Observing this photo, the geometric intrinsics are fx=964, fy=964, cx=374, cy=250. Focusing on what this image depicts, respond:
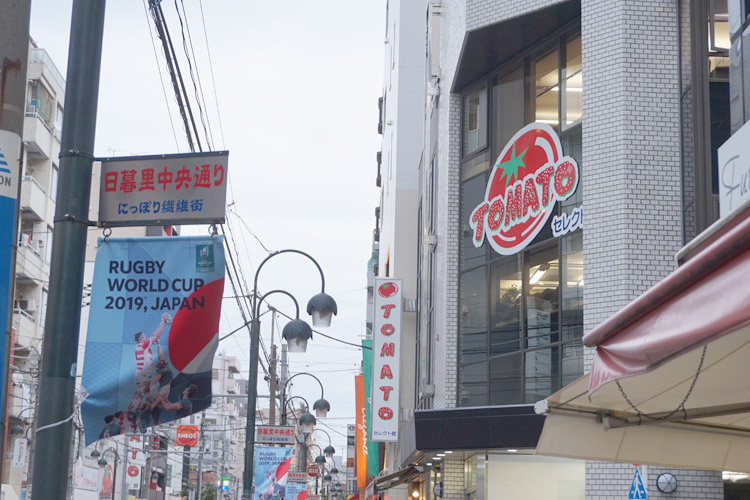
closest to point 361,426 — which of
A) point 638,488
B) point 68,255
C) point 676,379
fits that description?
point 638,488

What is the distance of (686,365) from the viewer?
6.48m

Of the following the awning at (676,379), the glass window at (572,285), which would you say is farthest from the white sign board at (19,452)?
the awning at (676,379)

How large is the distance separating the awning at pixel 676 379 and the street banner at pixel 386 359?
20.4 meters

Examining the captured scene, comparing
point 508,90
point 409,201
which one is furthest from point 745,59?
point 409,201

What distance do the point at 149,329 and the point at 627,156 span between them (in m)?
11.5

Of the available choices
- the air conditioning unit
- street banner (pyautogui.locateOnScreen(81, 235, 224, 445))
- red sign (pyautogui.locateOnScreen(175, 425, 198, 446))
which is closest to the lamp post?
street banner (pyautogui.locateOnScreen(81, 235, 224, 445))

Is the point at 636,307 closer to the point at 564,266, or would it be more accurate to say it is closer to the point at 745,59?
the point at 745,59

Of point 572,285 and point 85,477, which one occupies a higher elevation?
point 572,285

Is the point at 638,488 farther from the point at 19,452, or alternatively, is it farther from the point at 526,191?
the point at 19,452

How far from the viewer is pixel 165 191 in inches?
265

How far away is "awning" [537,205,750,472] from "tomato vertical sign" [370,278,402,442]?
20.4 metres

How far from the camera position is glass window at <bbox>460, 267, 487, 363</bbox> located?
20531 mm

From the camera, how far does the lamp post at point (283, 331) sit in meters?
19.9

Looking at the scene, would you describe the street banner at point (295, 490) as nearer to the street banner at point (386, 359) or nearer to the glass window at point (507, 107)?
the street banner at point (386, 359)
